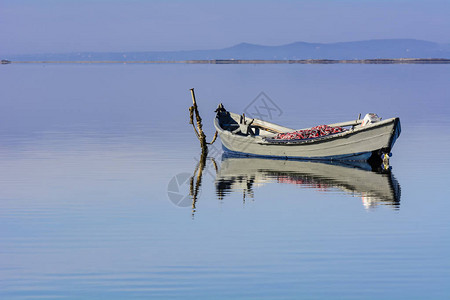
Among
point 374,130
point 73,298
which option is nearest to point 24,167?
point 374,130

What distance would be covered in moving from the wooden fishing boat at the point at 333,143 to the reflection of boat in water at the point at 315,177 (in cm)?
45

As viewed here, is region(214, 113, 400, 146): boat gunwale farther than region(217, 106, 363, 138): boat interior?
No

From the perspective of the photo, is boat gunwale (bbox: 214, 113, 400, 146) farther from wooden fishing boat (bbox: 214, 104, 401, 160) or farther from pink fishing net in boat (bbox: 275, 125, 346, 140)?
pink fishing net in boat (bbox: 275, 125, 346, 140)

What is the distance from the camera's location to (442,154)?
3744cm

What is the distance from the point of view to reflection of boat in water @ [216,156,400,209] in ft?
91.4

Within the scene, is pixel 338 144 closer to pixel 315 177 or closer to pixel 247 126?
pixel 315 177

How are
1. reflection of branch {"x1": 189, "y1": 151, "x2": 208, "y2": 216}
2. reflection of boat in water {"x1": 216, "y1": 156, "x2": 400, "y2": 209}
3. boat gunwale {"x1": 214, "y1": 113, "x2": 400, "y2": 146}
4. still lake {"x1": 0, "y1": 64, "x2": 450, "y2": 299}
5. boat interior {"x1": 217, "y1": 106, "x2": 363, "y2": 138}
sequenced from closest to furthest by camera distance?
still lake {"x1": 0, "y1": 64, "x2": 450, "y2": 299} → reflection of branch {"x1": 189, "y1": 151, "x2": 208, "y2": 216} → reflection of boat in water {"x1": 216, "y1": 156, "x2": 400, "y2": 209} → boat gunwale {"x1": 214, "y1": 113, "x2": 400, "y2": 146} → boat interior {"x1": 217, "y1": 106, "x2": 363, "y2": 138}

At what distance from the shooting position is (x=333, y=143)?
1387 inches

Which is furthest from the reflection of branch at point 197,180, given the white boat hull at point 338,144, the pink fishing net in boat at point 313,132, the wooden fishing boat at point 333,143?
the pink fishing net in boat at point 313,132

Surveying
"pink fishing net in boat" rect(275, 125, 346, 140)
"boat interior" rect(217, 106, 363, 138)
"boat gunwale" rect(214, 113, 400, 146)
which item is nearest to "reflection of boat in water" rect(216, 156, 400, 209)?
"boat gunwale" rect(214, 113, 400, 146)

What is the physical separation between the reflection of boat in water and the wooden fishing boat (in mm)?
449

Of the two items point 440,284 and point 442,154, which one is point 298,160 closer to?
point 442,154

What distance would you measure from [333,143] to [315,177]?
4.38 meters

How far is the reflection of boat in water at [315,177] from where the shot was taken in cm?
2786
